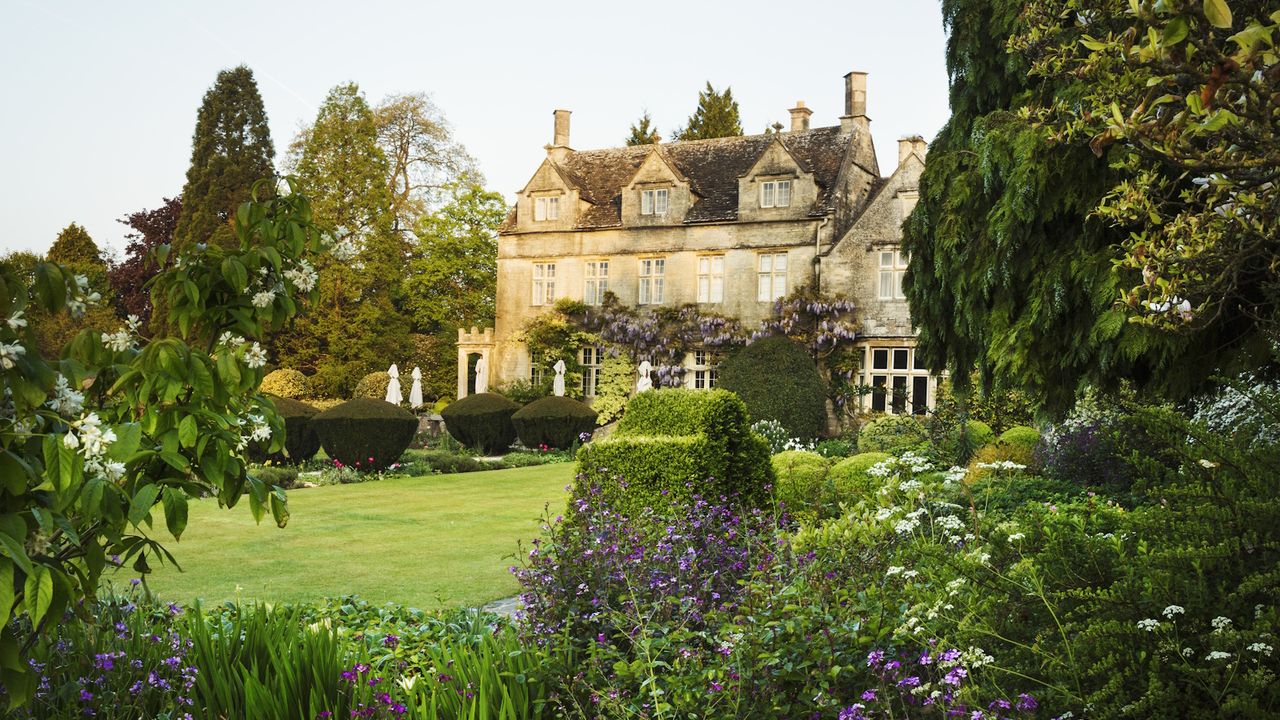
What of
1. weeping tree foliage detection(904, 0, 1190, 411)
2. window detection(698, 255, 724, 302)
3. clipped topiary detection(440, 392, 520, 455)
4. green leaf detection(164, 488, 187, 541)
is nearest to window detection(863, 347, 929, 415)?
window detection(698, 255, 724, 302)

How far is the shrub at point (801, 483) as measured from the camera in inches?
373

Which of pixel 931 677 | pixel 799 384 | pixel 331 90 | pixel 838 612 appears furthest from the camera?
pixel 331 90

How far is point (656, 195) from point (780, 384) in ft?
25.0

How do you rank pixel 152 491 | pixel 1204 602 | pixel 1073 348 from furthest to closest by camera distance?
A: 1. pixel 1073 348
2. pixel 1204 602
3. pixel 152 491

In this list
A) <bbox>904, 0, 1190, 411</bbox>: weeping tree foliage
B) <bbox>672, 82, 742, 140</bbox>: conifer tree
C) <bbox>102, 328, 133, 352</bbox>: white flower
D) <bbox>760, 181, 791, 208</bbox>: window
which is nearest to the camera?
<bbox>102, 328, 133, 352</bbox>: white flower

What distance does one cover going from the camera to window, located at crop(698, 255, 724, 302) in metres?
25.9

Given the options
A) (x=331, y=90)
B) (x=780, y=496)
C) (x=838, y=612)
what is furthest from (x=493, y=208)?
(x=838, y=612)

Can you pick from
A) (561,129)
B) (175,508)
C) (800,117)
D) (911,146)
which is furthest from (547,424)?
(175,508)

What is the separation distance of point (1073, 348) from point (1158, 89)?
14.4 ft

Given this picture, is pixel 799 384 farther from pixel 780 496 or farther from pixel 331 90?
pixel 331 90

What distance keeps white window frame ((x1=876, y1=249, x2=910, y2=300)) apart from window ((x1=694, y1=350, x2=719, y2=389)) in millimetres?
4540

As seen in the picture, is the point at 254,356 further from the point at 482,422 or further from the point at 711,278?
the point at 711,278

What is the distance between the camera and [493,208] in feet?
110

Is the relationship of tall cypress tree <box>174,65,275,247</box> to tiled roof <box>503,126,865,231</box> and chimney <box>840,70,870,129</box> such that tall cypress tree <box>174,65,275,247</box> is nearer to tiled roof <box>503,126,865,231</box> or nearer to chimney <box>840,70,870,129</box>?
tiled roof <box>503,126,865,231</box>
